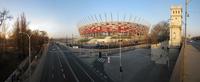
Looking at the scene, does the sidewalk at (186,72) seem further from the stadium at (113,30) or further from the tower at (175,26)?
the stadium at (113,30)

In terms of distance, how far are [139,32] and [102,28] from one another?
2044cm

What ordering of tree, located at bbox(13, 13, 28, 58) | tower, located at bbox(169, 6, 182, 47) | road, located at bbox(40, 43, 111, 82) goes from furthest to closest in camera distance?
tower, located at bbox(169, 6, 182, 47) → tree, located at bbox(13, 13, 28, 58) → road, located at bbox(40, 43, 111, 82)

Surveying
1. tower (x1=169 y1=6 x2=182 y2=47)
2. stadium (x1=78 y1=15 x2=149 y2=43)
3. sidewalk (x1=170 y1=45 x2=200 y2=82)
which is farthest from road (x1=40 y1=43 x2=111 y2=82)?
stadium (x1=78 y1=15 x2=149 y2=43)

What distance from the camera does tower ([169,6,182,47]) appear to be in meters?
79.9

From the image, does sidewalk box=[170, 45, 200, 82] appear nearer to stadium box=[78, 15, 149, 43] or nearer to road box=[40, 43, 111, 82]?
road box=[40, 43, 111, 82]

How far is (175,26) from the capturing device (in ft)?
263

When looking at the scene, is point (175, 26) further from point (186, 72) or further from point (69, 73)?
point (186, 72)

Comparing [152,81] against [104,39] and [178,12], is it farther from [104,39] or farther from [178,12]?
[104,39]

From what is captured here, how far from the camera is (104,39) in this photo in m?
140

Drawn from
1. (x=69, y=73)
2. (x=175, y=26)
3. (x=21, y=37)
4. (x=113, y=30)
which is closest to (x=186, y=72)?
(x=69, y=73)

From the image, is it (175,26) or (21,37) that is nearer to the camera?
(21,37)

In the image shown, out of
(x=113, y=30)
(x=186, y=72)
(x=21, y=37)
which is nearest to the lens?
(x=186, y=72)

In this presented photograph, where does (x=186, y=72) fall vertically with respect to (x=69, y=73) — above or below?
above

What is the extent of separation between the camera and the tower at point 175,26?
262 feet
